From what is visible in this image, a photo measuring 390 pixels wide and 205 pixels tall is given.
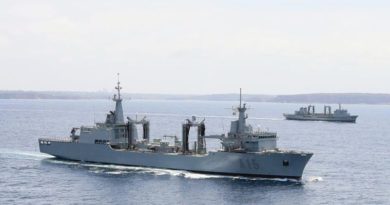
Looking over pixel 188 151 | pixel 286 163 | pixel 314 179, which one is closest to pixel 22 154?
pixel 188 151

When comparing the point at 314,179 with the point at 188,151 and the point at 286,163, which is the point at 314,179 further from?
the point at 188,151

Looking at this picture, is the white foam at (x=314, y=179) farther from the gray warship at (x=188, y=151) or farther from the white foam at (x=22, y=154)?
the white foam at (x=22, y=154)

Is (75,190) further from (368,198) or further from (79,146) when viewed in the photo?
(368,198)

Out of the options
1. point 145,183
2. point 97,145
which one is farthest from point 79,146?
point 145,183

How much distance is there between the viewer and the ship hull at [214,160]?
200 feet

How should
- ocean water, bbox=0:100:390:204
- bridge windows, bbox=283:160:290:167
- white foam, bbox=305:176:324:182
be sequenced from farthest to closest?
white foam, bbox=305:176:324:182 → bridge windows, bbox=283:160:290:167 → ocean water, bbox=0:100:390:204

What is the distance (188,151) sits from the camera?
6756 cm

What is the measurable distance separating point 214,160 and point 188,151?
4.76 m

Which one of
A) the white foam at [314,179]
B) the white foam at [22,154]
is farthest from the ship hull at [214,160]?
the white foam at [22,154]

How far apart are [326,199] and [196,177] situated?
15.2 meters

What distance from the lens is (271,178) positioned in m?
61.8

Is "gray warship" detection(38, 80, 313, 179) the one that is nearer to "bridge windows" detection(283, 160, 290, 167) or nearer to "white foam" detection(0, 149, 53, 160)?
"bridge windows" detection(283, 160, 290, 167)

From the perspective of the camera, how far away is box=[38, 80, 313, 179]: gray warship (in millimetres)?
61375

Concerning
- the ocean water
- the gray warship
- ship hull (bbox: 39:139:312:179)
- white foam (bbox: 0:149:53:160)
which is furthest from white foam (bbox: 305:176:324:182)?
white foam (bbox: 0:149:53:160)
